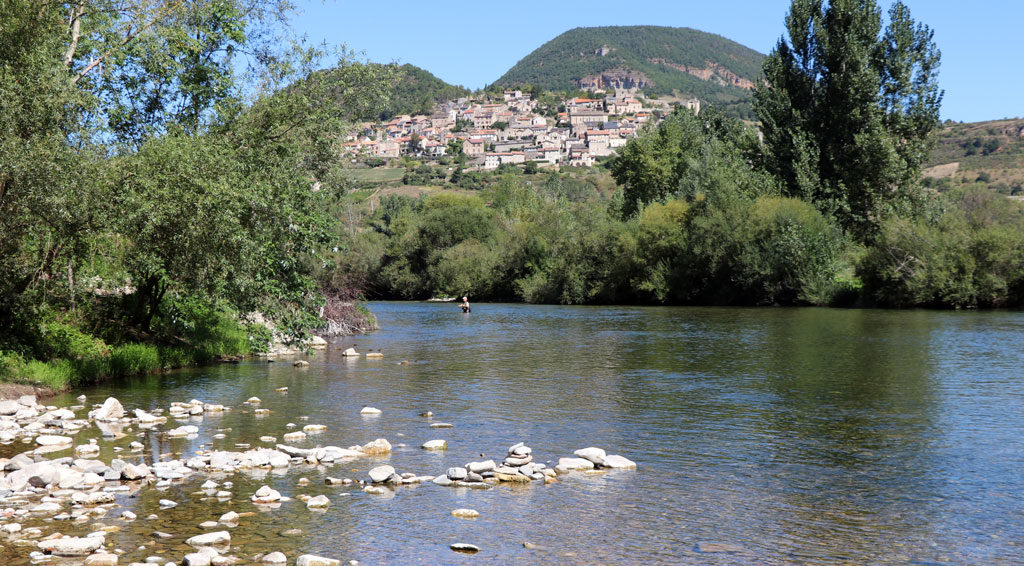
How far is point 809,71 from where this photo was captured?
201ft

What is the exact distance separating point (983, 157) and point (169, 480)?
160418 millimetres

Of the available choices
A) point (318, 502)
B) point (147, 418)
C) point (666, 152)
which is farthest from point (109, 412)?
point (666, 152)

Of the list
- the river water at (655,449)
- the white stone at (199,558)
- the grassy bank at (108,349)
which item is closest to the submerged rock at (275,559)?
the river water at (655,449)

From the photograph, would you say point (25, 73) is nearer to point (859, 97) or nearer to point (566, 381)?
point (566, 381)

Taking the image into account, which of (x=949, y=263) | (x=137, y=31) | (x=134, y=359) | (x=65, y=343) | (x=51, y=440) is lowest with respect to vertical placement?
(x=51, y=440)

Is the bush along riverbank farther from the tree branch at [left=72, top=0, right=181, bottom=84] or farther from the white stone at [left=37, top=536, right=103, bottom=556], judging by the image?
the white stone at [left=37, top=536, right=103, bottom=556]

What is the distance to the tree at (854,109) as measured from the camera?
A: 5712 cm

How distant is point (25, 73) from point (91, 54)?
192 inches

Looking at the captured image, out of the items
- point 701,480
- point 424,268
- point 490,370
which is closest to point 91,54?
point 490,370

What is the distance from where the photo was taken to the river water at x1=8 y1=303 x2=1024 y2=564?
29.6 ft

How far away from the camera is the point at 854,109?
2254 inches

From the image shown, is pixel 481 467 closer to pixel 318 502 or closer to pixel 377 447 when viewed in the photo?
pixel 377 447

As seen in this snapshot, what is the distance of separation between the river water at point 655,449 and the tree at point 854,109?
30.8m

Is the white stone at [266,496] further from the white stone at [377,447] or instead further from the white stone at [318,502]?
the white stone at [377,447]
